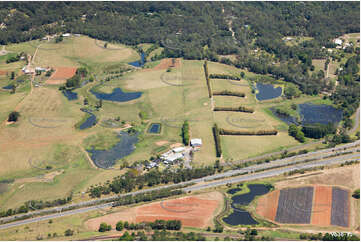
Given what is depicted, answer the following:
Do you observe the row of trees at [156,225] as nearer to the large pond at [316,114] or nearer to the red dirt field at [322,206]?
the red dirt field at [322,206]

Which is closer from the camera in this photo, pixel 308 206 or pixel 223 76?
pixel 308 206

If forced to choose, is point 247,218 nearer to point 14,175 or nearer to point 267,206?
point 267,206

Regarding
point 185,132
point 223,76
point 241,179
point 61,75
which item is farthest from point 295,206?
point 61,75

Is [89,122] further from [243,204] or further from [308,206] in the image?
[308,206]

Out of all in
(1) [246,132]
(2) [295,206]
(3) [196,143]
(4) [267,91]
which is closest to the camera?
(2) [295,206]

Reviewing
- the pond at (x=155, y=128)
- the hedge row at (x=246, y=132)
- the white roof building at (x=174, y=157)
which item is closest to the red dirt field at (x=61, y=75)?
the pond at (x=155, y=128)

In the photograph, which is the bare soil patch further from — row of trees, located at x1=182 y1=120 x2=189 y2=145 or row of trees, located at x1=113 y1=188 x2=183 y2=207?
row of trees, located at x1=113 y1=188 x2=183 y2=207

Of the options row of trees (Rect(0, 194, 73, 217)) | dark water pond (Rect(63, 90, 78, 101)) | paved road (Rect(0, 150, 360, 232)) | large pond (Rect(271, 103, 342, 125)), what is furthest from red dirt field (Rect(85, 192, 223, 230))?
dark water pond (Rect(63, 90, 78, 101))
